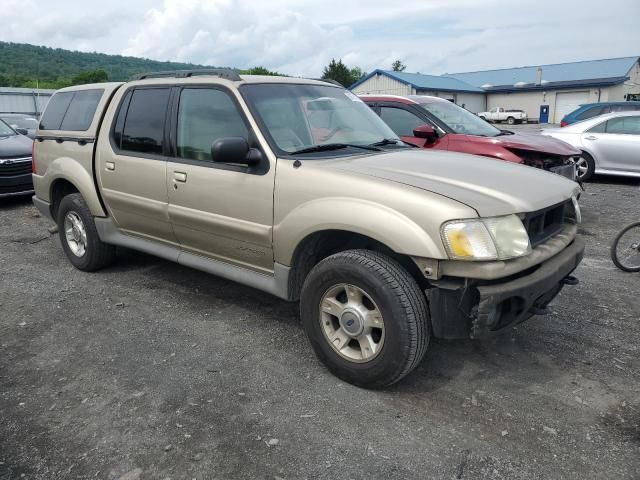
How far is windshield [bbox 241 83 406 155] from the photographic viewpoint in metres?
3.71

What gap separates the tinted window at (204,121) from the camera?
3820 millimetres

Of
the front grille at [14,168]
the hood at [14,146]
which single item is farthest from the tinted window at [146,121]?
the hood at [14,146]

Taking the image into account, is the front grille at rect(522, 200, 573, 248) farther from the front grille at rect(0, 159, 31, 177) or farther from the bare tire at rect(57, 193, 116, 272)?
the front grille at rect(0, 159, 31, 177)

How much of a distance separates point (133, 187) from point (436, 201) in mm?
2772

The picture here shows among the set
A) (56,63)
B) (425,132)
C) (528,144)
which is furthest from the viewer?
(56,63)

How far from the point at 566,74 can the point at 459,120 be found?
4791cm

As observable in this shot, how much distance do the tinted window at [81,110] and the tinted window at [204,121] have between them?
4.38ft

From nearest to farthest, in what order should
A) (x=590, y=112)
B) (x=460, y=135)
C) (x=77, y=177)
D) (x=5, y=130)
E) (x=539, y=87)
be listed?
(x=77, y=177)
(x=460, y=135)
(x=5, y=130)
(x=590, y=112)
(x=539, y=87)

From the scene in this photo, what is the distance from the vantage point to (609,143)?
1042 centimetres

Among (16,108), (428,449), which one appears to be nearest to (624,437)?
(428,449)

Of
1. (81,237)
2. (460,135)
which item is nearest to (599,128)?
(460,135)

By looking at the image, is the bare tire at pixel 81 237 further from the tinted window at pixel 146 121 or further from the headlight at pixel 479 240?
the headlight at pixel 479 240

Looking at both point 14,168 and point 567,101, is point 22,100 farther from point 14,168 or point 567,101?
point 567,101

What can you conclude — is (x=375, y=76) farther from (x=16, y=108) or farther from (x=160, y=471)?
(x=160, y=471)
